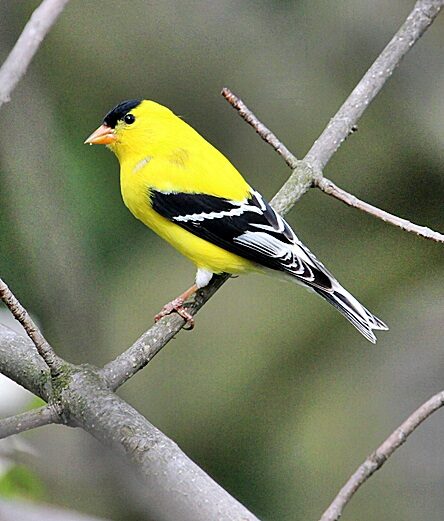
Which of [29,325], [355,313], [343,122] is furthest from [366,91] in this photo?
[29,325]

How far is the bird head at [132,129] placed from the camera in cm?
329

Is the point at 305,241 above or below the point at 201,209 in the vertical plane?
above

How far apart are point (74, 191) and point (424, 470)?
238 cm

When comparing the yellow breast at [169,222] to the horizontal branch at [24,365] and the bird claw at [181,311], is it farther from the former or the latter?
the horizontal branch at [24,365]

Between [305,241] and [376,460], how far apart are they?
11.7ft

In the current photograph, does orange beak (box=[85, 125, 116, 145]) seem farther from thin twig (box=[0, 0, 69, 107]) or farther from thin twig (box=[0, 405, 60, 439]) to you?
thin twig (box=[0, 0, 69, 107])

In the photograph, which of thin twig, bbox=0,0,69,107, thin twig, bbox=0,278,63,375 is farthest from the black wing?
thin twig, bbox=0,0,69,107

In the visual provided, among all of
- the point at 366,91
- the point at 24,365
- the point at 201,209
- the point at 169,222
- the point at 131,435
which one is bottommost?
the point at 24,365

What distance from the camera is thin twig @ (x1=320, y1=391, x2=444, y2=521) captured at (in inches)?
46.3

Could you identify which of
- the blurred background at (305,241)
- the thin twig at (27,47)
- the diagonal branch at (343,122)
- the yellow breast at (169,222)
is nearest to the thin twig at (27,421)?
the thin twig at (27,47)

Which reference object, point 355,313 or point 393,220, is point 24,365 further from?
point 355,313

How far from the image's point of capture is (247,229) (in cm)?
296

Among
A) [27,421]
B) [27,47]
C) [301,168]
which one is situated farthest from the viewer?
[301,168]

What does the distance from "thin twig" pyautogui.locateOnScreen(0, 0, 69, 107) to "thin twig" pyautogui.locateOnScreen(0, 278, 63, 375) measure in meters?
0.60
